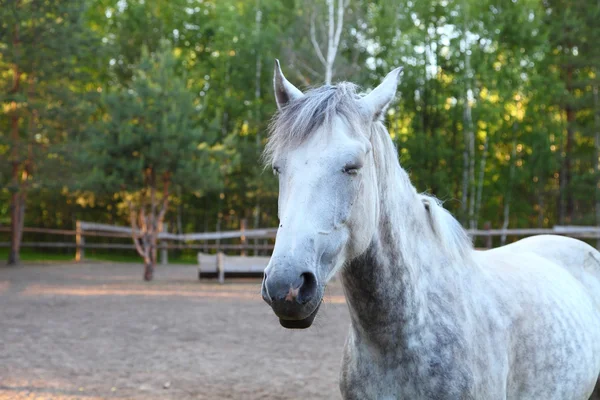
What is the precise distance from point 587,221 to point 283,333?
18.2 m

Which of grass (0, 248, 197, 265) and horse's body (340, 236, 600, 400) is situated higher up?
horse's body (340, 236, 600, 400)

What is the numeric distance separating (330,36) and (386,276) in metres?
17.8

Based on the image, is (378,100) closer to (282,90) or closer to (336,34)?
(282,90)

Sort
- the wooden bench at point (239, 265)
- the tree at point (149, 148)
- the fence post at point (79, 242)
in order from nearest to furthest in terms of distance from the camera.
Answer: the wooden bench at point (239, 265)
the tree at point (149, 148)
the fence post at point (79, 242)

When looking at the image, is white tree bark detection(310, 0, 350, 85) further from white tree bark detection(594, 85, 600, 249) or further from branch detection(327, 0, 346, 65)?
white tree bark detection(594, 85, 600, 249)

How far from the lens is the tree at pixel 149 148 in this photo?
14797 millimetres

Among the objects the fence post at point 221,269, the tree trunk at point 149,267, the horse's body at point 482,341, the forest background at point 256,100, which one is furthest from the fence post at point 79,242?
the horse's body at point 482,341

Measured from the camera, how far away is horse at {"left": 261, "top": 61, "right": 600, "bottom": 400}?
6.05 feet

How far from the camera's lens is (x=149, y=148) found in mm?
15062

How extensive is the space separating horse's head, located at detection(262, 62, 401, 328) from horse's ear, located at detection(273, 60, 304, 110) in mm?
58

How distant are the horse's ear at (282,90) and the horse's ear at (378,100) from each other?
265mm

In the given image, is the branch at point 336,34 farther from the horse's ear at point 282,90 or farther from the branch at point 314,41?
the horse's ear at point 282,90

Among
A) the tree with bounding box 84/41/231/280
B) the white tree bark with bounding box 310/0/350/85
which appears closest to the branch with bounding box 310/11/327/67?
the white tree bark with bounding box 310/0/350/85

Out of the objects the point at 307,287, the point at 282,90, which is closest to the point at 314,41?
the point at 282,90
